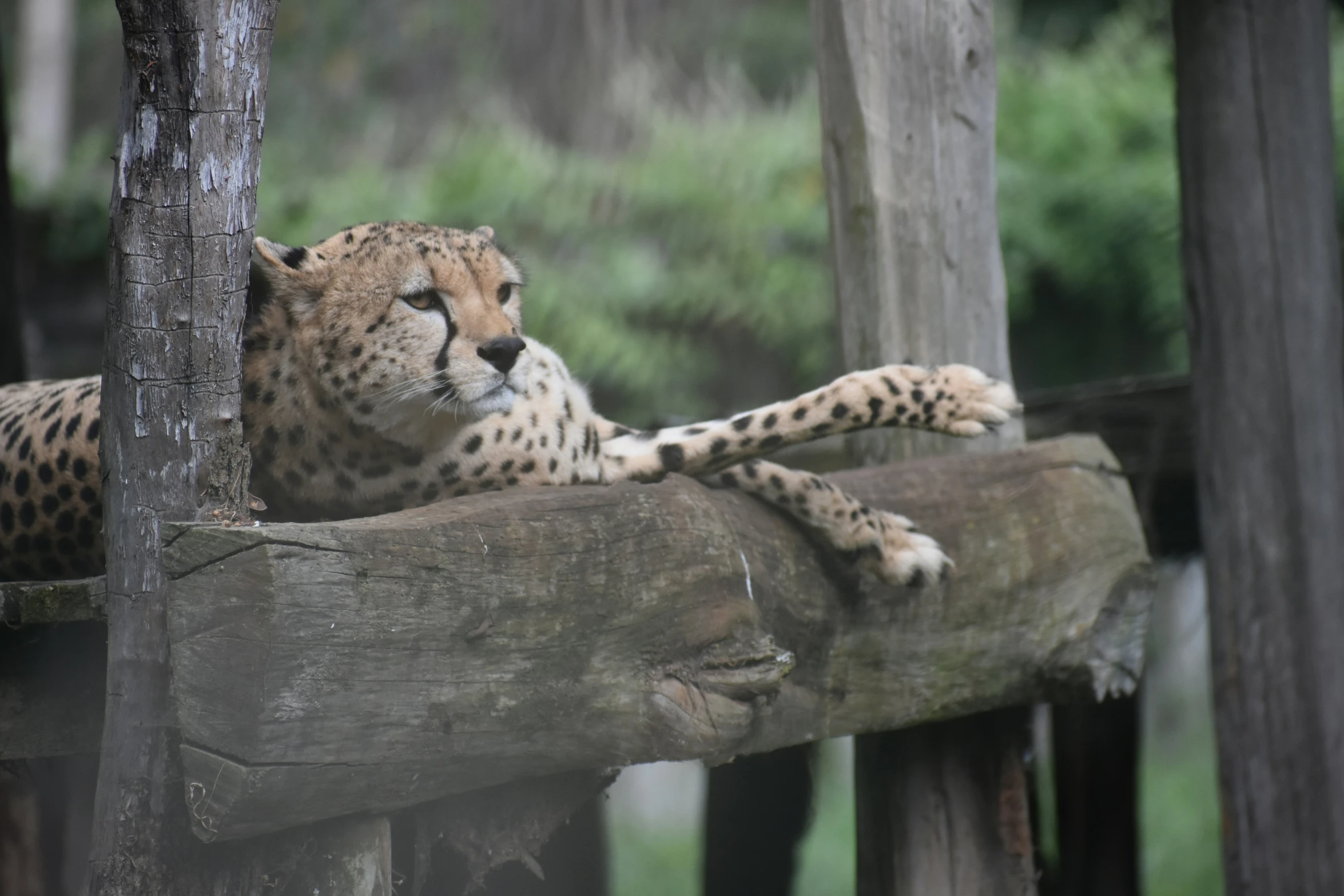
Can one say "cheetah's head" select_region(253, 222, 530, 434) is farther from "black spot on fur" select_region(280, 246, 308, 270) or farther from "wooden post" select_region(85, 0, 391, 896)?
"wooden post" select_region(85, 0, 391, 896)

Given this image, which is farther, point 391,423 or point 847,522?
point 847,522

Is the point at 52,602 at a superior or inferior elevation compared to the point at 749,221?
inferior

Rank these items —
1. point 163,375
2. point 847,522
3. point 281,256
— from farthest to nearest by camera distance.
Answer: point 847,522 → point 281,256 → point 163,375

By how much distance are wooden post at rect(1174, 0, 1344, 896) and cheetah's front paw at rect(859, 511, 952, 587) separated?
90cm

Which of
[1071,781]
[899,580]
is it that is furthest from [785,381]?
[899,580]

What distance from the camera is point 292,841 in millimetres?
1776

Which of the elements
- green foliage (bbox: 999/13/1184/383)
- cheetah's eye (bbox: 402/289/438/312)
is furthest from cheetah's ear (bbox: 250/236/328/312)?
green foliage (bbox: 999/13/1184/383)

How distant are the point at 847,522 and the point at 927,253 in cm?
82

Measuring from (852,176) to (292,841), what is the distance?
195 centimetres

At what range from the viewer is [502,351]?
2.25 m

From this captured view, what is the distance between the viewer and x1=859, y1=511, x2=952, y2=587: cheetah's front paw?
8.23 ft

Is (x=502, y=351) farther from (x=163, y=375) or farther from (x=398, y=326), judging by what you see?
(x=163, y=375)

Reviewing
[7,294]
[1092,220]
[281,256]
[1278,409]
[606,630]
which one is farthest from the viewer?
[1092,220]

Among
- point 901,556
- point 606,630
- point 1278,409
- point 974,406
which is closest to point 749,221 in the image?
point 1278,409
